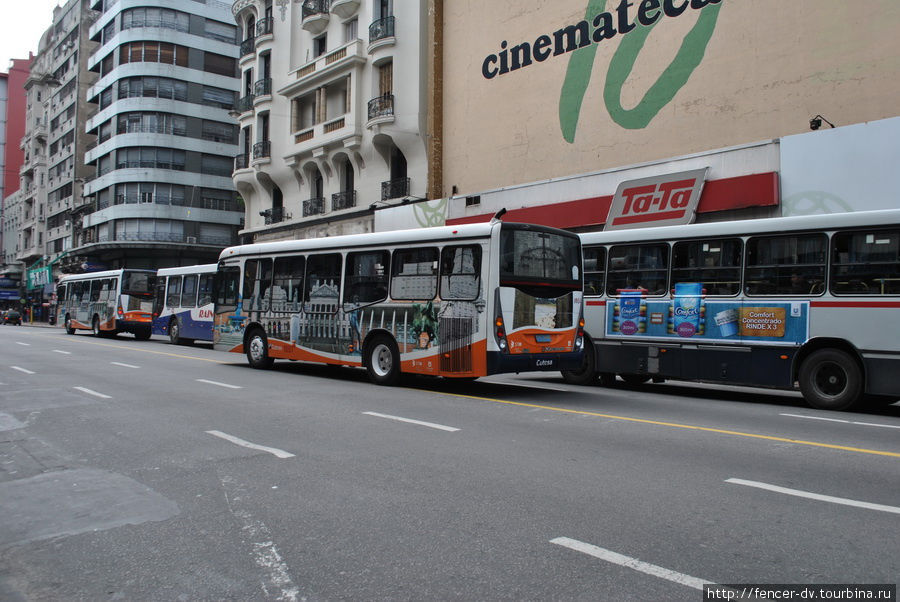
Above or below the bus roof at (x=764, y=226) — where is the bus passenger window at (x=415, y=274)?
below

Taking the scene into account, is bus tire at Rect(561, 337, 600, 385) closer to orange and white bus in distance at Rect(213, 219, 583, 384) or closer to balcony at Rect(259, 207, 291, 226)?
orange and white bus in distance at Rect(213, 219, 583, 384)

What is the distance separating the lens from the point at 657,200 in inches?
805

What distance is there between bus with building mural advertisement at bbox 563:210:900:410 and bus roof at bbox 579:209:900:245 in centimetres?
2

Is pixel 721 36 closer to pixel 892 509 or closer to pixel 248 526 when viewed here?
pixel 892 509

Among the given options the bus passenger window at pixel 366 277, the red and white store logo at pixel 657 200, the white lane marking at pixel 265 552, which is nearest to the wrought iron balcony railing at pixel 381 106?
the red and white store logo at pixel 657 200

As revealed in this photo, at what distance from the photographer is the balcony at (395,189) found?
29.6m

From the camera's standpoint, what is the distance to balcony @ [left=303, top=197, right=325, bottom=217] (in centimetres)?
3425

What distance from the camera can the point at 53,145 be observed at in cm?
7369

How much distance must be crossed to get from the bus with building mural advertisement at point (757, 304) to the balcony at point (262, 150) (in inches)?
1053

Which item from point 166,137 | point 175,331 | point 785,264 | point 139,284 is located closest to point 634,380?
point 785,264

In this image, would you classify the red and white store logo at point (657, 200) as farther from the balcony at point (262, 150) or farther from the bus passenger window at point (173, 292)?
the balcony at point (262, 150)

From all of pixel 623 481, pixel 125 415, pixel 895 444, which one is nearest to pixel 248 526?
pixel 623 481

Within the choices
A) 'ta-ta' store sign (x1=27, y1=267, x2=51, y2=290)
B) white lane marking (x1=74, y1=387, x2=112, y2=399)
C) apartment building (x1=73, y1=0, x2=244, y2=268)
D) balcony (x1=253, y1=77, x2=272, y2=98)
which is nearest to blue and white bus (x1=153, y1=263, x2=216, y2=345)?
balcony (x1=253, y1=77, x2=272, y2=98)

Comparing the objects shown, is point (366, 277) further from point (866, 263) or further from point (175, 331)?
point (175, 331)
